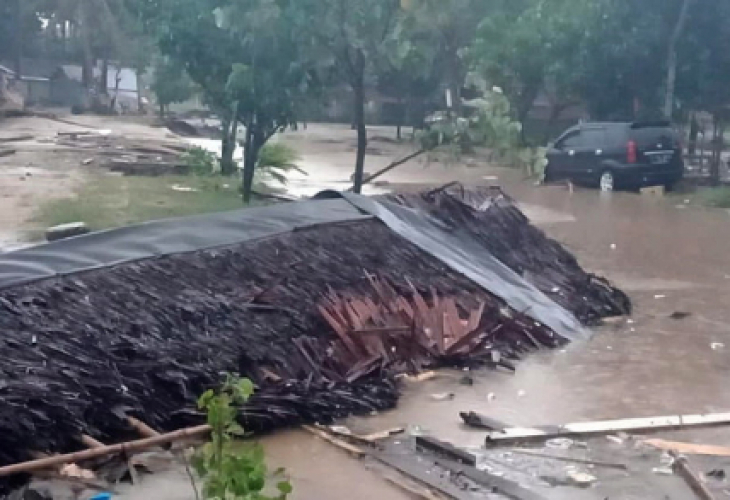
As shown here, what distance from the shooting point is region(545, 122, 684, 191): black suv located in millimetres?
25234

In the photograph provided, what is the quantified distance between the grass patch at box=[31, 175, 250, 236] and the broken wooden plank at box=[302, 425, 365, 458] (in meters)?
8.09

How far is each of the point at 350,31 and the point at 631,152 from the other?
37.5ft

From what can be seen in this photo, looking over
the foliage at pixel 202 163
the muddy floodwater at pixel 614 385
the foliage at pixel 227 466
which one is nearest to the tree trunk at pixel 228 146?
the foliage at pixel 202 163

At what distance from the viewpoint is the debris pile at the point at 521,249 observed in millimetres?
11250

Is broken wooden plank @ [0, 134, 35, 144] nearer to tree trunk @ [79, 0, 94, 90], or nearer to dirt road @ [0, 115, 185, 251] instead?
dirt road @ [0, 115, 185, 251]

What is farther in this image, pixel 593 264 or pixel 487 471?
pixel 593 264

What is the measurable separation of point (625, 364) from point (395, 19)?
7.92 m

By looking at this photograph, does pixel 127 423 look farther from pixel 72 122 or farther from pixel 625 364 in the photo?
pixel 72 122

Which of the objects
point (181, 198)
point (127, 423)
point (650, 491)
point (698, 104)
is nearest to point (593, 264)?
point (181, 198)

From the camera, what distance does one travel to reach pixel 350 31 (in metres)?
15.8

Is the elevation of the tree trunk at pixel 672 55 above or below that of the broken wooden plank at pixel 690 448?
above

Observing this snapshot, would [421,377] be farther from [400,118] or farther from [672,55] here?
[400,118]

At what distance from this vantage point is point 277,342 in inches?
318

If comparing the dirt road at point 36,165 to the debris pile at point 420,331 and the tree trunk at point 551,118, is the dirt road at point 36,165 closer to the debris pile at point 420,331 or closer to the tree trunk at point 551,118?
the debris pile at point 420,331
